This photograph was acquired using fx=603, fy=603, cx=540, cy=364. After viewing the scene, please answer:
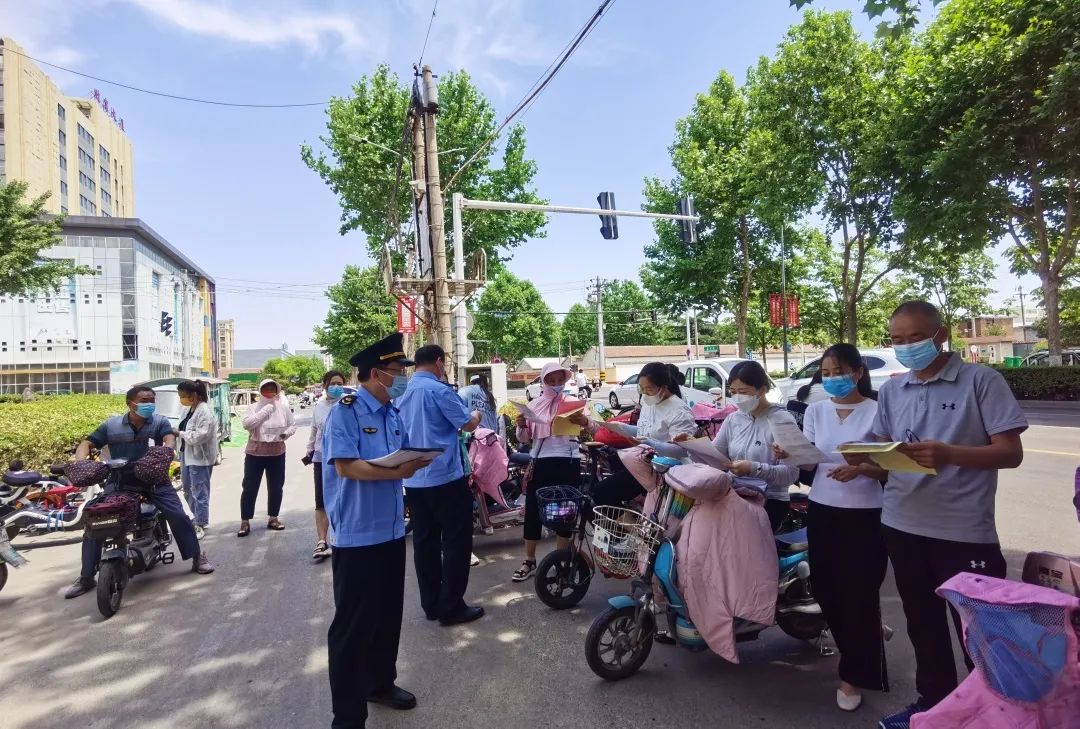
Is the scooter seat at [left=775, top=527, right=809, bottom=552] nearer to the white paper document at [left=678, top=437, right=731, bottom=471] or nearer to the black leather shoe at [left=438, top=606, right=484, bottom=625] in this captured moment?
the white paper document at [left=678, top=437, right=731, bottom=471]

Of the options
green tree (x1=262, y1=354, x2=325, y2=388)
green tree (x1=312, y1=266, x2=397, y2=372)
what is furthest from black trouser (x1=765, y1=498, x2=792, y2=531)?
green tree (x1=262, y1=354, x2=325, y2=388)

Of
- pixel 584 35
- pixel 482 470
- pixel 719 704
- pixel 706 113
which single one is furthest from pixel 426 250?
pixel 706 113

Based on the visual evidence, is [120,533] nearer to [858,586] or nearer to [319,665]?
[319,665]

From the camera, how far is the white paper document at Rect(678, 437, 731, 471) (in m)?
3.18

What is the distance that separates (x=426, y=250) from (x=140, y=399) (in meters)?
6.78

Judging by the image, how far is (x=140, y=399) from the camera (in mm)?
5172

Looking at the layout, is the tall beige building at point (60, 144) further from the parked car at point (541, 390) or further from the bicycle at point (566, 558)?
the bicycle at point (566, 558)

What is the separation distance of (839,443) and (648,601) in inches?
50.7

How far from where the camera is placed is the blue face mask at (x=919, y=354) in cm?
254

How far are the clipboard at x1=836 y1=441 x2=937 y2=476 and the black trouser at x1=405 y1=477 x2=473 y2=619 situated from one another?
2.68 metres

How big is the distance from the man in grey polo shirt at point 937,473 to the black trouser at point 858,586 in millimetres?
209

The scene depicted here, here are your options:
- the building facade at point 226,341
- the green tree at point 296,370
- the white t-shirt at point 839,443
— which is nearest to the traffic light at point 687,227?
the white t-shirt at point 839,443

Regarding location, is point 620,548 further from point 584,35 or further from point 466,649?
point 584,35

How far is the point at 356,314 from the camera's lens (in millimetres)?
43219
